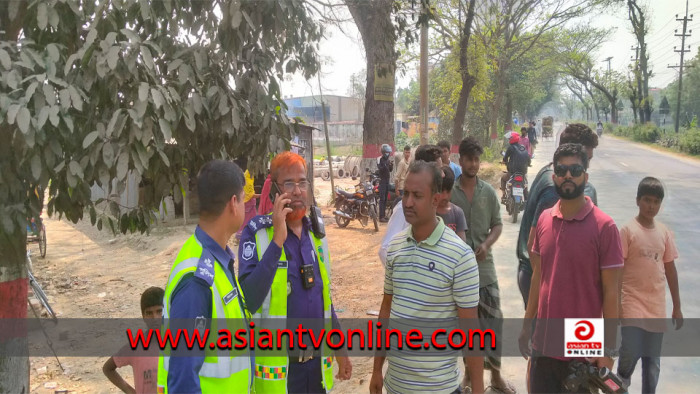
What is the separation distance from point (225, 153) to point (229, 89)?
0.44m

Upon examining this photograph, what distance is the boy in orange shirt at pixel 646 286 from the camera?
3.19 meters

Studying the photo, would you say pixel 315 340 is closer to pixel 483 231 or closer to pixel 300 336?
pixel 300 336

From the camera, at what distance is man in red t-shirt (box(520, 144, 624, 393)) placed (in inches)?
101

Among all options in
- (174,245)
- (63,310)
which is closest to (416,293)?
(63,310)

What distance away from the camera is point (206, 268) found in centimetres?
178

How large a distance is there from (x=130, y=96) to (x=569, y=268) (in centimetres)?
220

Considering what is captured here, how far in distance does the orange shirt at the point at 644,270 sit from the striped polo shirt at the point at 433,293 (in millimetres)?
1383

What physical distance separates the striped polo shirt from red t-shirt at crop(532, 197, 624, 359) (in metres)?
0.52

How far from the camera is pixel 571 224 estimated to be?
2.64 meters

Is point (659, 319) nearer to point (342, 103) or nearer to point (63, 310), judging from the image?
point (63, 310)

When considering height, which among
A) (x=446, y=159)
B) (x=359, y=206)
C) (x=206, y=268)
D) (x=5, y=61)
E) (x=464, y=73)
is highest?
(x=464, y=73)

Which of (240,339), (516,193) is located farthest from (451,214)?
(516,193)

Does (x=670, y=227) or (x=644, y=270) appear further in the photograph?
(x=670, y=227)

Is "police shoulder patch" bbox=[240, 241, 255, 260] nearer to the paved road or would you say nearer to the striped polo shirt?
the striped polo shirt
